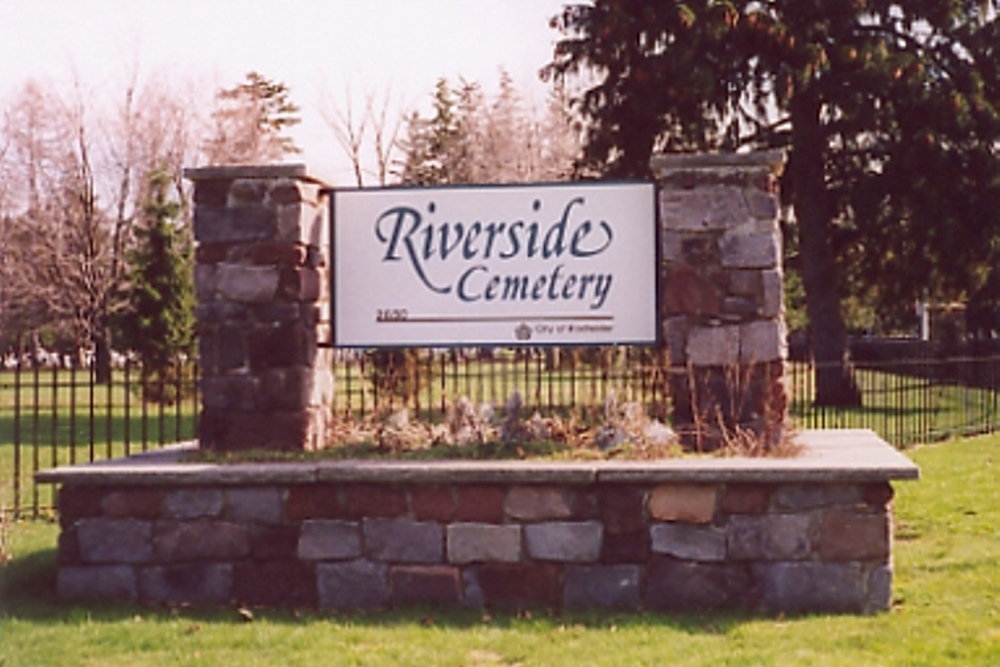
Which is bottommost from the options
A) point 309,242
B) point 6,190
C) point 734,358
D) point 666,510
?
point 666,510

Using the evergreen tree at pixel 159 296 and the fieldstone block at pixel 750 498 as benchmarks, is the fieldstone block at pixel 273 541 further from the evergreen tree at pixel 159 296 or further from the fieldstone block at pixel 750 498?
the evergreen tree at pixel 159 296

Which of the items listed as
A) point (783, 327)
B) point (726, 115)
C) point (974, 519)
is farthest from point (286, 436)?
point (726, 115)

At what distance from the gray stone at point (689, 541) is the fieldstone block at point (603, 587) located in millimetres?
210

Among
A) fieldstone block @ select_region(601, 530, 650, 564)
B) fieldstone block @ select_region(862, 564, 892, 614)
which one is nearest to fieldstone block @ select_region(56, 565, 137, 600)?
fieldstone block @ select_region(601, 530, 650, 564)

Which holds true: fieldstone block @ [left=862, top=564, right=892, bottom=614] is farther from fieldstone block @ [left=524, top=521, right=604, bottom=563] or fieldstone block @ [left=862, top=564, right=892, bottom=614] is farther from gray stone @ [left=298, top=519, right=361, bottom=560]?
gray stone @ [left=298, top=519, right=361, bottom=560]

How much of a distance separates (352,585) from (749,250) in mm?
3210

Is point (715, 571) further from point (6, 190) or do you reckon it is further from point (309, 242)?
point (6, 190)

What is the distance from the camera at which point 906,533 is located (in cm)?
898

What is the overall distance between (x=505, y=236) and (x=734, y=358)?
5.62ft

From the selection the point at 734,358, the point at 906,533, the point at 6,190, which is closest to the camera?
the point at 734,358

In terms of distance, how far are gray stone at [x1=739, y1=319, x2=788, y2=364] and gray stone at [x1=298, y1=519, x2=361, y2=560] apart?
105 inches

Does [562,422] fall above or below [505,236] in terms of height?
below

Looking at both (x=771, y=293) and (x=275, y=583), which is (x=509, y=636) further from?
(x=771, y=293)

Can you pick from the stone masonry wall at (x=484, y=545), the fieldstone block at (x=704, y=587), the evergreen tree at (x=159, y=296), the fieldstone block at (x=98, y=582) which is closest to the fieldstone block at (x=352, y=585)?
the stone masonry wall at (x=484, y=545)
